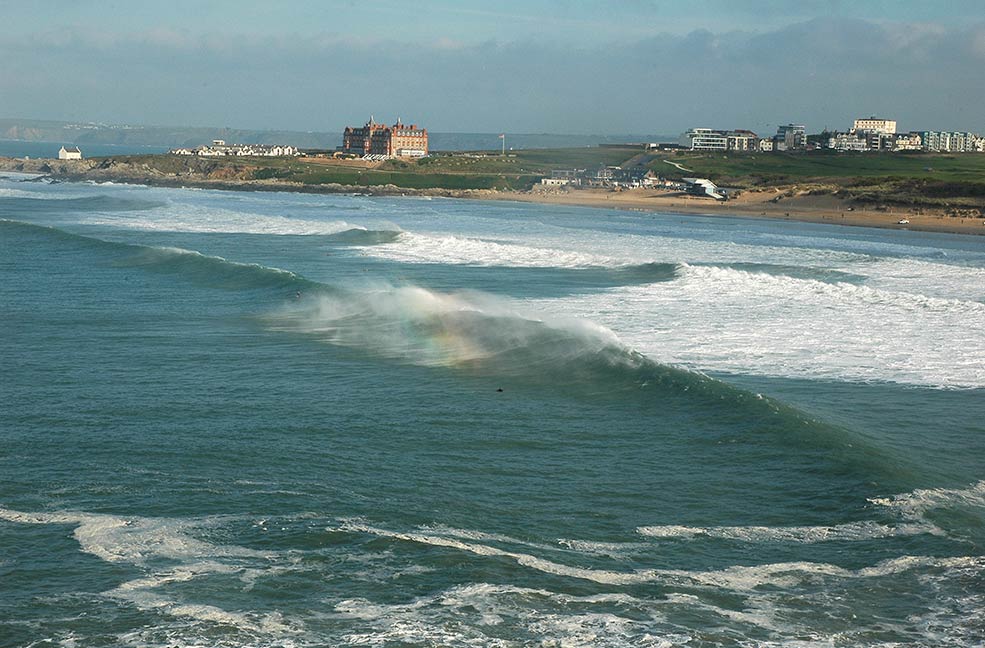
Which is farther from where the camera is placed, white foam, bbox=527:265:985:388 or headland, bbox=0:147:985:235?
headland, bbox=0:147:985:235

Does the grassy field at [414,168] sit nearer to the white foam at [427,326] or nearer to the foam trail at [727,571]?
the white foam at [427,326]

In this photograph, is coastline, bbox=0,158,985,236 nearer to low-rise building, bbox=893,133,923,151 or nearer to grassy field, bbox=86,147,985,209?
grassy field, bbox=86,147,985,209

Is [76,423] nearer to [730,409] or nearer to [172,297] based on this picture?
[730,409]

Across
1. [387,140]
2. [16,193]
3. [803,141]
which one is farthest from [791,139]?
[16,193]

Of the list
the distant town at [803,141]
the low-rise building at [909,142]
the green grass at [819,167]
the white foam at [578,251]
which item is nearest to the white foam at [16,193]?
the white foam at [578,251]

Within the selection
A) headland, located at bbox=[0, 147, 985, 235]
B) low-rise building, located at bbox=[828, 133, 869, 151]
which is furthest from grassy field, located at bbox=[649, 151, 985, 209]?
low-rise building, located at bbox=[828, 133, 869, 151]

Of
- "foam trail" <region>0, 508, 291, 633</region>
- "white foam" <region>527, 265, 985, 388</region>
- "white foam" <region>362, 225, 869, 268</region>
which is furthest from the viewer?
"white foam" <region>362, 225, 869, 268</region>

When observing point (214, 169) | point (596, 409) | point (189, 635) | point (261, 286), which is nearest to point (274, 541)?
point (189, 635)
